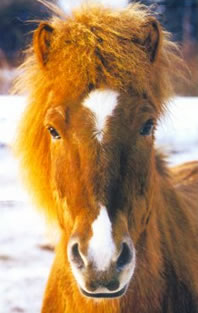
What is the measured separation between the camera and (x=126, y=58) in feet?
2.58

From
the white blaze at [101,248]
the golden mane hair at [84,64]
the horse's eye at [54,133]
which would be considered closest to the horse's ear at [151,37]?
the golden mane hair at [84,64]

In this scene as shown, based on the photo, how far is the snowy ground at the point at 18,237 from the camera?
1.29m

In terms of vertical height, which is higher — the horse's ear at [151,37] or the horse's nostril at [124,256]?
Answer: the horse's ear at [151,37]

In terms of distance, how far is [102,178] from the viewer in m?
0.72

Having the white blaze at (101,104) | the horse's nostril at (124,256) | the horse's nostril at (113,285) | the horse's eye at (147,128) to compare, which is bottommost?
the horse's nostril at (113,285)

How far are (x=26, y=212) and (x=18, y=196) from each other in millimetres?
72

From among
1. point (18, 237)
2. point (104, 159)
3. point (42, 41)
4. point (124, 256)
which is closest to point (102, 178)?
point (104, 159)

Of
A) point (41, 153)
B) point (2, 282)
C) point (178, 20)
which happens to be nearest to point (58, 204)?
point (41, 153)

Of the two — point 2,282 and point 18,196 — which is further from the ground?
point 18,196

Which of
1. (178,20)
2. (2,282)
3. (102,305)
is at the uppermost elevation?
(178,20)

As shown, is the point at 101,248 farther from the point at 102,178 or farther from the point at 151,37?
the point at 151,37

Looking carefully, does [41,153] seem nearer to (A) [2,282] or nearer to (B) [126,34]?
(B) [126,34]

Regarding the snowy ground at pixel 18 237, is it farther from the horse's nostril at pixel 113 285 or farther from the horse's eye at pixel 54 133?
the horse's nostril at pixel 113 285

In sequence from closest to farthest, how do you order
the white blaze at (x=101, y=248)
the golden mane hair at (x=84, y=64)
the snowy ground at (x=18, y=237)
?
the white blaze at (x=101, y=248) → the golden mane hair at (x=84, y=64) → the snowy ground at (x=18, y=237)
